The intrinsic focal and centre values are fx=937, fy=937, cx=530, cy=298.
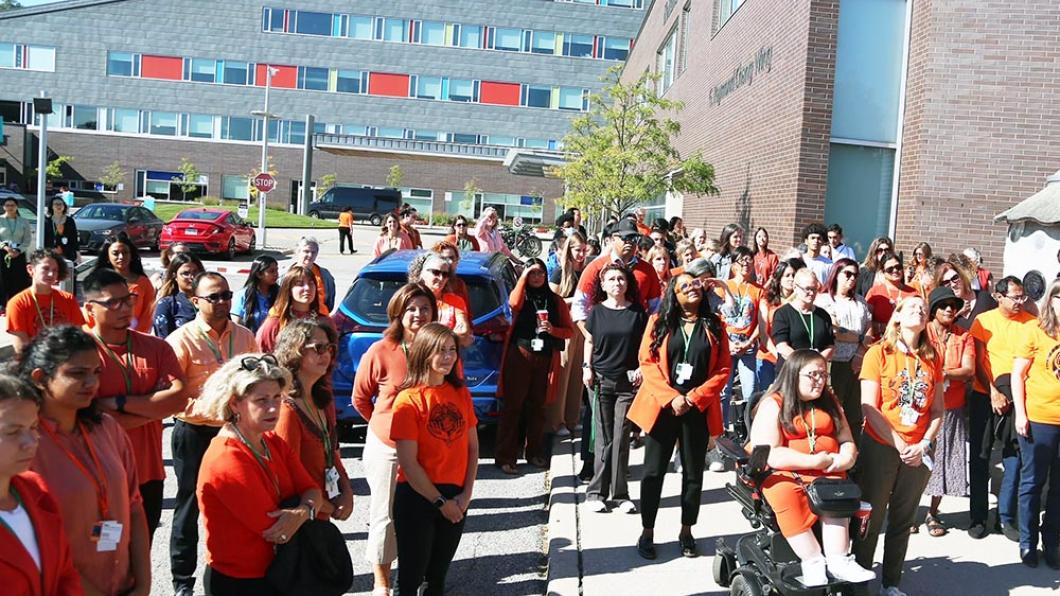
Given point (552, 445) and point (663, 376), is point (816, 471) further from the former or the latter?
point (552, 445)

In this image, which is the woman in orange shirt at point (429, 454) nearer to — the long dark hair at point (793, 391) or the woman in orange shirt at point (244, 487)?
the woman in orange shirt at point (244, 487)

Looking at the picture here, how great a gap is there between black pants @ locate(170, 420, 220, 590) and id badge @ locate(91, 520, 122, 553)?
1.90 meters

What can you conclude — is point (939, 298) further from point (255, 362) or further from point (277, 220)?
point (277, 220)

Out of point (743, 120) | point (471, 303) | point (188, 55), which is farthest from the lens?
point (188, 55)

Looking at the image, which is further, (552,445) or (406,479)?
(552,445)

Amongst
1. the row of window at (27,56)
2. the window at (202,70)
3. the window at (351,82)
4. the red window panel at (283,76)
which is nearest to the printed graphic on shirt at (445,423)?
the window at (351,82)

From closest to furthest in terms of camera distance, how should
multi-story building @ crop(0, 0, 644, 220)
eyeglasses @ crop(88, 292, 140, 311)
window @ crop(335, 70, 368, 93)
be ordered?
1. eyeglasses @ crop(88, 292, 140, 311)
2. multi-story building @ crop(0, 0, 644, 220)
3. window @ crop(335, 70, 368, 93)

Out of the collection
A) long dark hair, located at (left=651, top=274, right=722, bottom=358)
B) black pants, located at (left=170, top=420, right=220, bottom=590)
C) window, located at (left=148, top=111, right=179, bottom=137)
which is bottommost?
black pants, located at (left=170, top=420, right=220, bottom=590)

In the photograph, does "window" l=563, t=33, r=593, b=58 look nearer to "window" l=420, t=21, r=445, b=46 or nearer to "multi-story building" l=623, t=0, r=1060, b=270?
"window" l=420, t=21, r=445, b=46

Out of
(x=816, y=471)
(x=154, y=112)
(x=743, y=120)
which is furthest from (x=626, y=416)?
(x=154, y=112)

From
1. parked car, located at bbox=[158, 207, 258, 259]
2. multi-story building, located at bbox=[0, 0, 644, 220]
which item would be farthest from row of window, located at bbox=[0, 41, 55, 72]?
parked car, located at bbox=[158, 207, 258, 259]

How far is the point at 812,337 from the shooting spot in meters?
7.05

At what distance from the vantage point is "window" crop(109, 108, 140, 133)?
59062 millimetres

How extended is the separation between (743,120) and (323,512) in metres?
15.7
